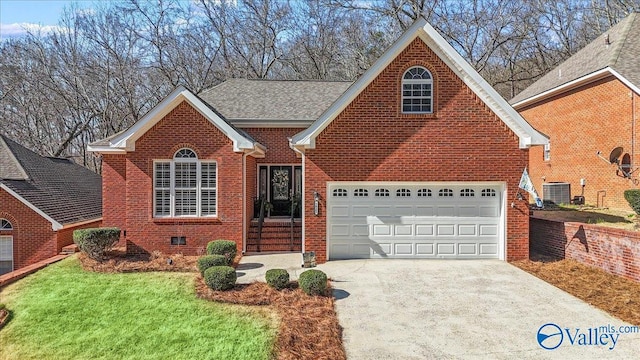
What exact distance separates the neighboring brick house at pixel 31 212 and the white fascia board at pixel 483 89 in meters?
14.9

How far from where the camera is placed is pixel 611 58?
16.2 meters

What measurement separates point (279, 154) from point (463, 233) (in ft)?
26.0

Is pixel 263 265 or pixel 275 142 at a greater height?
pixel 275 142

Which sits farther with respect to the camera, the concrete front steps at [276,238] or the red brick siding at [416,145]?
the concrete front steps at [276,238]

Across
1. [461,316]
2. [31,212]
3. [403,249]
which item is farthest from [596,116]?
[31,212]

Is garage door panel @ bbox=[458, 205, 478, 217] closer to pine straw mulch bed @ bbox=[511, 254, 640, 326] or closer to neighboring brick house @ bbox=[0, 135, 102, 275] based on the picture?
pine straw mulch bed @ bbox=[511, 254, 640, 326]

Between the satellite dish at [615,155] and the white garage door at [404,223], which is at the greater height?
the satellite dish at [615,155]

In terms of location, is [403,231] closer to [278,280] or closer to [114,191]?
[278,280]

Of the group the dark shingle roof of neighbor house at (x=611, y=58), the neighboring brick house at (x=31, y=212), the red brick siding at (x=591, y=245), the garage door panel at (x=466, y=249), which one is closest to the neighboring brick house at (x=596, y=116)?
the dark shingle roof of neighbor house at (x=611, y=58)

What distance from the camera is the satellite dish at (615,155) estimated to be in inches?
624

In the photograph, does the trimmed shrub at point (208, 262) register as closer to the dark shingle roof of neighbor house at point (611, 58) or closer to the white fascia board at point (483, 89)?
the white fascia board at point (483, 89)

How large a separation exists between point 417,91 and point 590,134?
11770 millimetres

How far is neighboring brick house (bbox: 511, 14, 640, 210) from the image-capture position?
15523mm

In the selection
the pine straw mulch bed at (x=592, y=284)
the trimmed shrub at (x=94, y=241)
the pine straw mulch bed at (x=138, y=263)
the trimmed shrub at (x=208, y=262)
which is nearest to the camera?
the pine straw mulch bed at (x=592, y=284)
